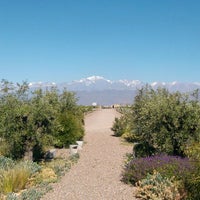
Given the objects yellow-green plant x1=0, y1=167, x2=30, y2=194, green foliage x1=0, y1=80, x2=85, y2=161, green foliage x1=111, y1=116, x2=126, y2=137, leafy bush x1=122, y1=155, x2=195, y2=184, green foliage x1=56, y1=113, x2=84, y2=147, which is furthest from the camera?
green foliage x1=111, y1=116, x2=126, y2=137

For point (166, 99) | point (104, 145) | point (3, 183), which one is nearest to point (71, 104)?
point (104, 145)

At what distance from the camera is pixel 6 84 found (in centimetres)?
1686

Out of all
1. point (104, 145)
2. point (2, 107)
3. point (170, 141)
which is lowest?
point (104, 145)

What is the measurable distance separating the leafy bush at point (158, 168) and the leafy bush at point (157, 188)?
439mm

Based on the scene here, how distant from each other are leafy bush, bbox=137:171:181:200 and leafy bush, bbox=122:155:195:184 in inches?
17.3

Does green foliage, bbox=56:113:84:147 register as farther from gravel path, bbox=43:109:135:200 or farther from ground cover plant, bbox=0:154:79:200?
ground cover plant, bbox=0:154:79:200

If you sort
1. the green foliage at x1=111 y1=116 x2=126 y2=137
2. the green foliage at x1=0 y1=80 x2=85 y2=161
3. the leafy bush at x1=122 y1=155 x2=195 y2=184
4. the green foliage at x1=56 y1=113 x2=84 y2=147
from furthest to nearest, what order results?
the green foliage at x1=111 y1=116 x2=126 y2=137 → the green foliage at x1=56 y1=113 x2=84 y2=147 → the green foliage at x1=0 y1=80 x2=85 y2=161 → the leafy bush at x1=122 y1=155 x2=195 y2=184

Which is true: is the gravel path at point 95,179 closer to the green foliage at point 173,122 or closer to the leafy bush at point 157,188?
the leafy bush at point 157,188

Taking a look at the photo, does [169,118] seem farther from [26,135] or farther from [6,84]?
[6,84]

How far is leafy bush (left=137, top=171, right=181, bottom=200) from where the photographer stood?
10.1 metres

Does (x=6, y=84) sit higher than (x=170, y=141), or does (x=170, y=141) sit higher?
(x=6, y=84)

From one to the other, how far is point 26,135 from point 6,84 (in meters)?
2.77

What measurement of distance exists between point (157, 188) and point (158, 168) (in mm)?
1385

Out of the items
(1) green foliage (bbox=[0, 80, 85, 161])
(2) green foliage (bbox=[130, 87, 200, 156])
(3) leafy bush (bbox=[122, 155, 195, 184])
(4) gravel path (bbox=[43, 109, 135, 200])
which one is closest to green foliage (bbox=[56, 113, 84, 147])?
(4) gravel path (bbox=[43, 109, 135, 200])
